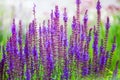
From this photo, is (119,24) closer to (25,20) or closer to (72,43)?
(25,20)

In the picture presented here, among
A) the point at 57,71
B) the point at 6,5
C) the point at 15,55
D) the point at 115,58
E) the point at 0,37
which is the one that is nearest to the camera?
the point at 15,55

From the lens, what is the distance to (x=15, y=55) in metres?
4.46

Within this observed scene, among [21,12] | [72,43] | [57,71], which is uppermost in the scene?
[21,12]

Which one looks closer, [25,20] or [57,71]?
[57,71]

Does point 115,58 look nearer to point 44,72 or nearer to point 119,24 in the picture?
point 119,24

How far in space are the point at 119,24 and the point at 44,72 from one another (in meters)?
2.88

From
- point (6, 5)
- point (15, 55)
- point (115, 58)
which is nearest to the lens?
point (15, 55)

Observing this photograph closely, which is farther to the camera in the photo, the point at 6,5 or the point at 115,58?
the point at 6,5

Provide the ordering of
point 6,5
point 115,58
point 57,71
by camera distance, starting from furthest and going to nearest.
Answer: point 6,5 → point 115,58 → point 57,71

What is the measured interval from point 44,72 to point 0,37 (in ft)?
8.10

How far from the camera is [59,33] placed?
4594 mm

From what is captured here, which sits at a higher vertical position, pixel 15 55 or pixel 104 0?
pixel 104 0

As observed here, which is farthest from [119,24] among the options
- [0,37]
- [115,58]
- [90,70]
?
[90,70]

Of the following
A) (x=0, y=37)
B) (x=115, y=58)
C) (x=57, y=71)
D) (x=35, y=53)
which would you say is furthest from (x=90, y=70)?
(x=0, y=37)
